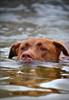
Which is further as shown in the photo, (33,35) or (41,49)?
(33,35)

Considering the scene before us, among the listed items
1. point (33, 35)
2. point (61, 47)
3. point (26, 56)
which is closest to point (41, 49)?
point (61, 47)

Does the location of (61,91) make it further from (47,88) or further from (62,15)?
(62,15)

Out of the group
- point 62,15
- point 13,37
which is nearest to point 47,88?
point 13,37

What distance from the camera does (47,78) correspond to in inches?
186

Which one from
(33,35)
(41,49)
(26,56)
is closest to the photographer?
(26,56)

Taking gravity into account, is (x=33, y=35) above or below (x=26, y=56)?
below

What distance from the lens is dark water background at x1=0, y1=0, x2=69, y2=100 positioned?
374 cm

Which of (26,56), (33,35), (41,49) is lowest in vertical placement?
(33,35)

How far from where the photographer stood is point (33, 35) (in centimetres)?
1512

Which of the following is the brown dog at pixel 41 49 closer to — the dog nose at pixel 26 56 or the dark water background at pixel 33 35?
the dark water background at pixel 33 35

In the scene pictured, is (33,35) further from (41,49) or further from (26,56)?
(26,56)

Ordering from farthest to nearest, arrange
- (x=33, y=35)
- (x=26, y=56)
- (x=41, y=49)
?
(x=33, y=35) → (x=41, y=49) → (x=26, y=56)

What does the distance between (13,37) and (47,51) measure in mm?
5677

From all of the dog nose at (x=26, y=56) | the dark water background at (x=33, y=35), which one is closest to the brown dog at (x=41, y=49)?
the dark water background at (x=33, y=35)
